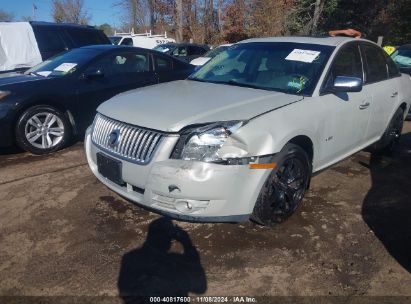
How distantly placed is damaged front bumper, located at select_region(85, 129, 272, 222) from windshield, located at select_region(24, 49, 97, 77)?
323 cm

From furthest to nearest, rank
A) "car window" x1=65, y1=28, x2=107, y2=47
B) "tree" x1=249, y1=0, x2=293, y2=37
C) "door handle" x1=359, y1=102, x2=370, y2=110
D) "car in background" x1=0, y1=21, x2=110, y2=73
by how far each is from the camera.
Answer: "tree" x1=249, y1=0, x2=293, y2=37 → "car window" x1=65, y1=28, x2=107, y2=47 → "car in background" x1=0, y1=21, x2=110, y2=73 → "door handle" x1=359, y1=102, x2=370, y2=110

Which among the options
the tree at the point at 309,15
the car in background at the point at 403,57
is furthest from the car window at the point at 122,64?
the tree at the point at 309,15

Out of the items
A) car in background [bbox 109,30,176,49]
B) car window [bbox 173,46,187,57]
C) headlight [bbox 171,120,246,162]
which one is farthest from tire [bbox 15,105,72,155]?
car in background [bbox 109,30,176,49]

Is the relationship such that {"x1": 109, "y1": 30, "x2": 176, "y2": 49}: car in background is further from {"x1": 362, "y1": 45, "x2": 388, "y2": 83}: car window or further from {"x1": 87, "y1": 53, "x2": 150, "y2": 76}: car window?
{"x1": 362, "y1": 45, "x2": 388, "y2": 83}: car window

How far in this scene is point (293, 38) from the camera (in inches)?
167

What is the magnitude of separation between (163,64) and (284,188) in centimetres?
410

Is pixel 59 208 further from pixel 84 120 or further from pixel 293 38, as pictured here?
pixel 293 38

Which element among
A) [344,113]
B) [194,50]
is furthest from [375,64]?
[194,50]

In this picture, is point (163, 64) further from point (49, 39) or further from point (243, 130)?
point (243, 130)

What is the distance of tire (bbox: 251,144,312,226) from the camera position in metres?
3.02

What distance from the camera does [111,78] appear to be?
583 centimetres

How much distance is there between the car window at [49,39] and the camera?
7881mm

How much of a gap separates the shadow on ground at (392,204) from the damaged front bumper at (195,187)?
4.28ft

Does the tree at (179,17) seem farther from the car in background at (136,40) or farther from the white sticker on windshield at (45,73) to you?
the white sticker on windshield at (45,73)
